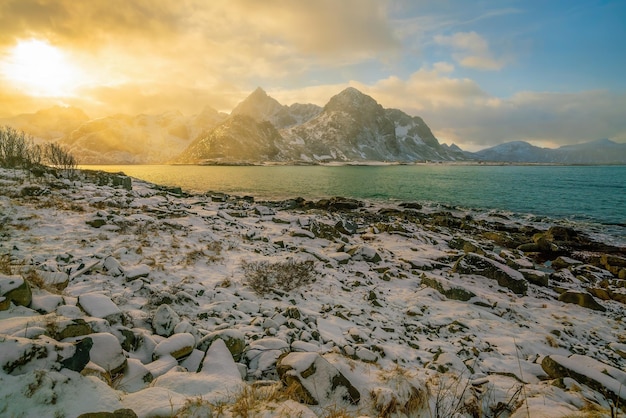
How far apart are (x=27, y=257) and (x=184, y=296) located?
218 inches

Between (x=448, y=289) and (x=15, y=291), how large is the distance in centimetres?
1364

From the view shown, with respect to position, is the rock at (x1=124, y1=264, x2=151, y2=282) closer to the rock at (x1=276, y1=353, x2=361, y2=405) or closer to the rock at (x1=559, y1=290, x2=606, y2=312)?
the rock at (x1=276, y1=353, x2=361, y2=405)

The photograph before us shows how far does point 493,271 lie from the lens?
14.1m

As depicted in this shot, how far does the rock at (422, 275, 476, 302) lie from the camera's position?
1181 centimetres

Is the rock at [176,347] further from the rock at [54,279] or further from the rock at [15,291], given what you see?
the rock at [54,279]

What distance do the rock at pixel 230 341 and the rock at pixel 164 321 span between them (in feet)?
3.31

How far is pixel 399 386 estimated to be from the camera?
5391mm

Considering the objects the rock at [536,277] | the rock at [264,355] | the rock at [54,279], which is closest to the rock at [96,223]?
the rock at [54,279]

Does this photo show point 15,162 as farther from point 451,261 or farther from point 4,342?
point 451,261

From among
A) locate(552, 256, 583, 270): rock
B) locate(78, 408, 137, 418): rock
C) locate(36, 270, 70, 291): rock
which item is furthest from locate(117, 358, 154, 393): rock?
locate(552, 256, 583, 270): rock

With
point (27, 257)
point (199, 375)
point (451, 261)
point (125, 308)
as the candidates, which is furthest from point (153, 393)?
point (451, 261)

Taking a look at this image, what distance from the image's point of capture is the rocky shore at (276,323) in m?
4.33

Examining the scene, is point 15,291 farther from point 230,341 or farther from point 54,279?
point 230,341

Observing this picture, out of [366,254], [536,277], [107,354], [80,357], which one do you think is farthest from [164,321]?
[536,277]
